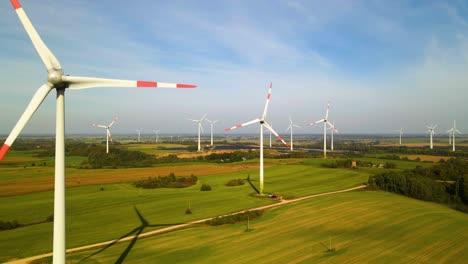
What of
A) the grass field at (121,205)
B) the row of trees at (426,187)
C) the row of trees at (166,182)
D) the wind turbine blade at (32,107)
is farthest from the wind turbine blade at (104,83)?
the row of trees at (426,187)

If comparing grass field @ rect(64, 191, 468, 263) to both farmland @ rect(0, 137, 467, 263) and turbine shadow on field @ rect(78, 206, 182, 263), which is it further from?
turbine shadow on field @ rect(78, 206, 182, 263)

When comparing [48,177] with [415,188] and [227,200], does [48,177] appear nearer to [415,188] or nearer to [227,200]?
[227,200]

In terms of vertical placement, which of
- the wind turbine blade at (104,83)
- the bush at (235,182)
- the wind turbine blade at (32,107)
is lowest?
the bush at (235,182)

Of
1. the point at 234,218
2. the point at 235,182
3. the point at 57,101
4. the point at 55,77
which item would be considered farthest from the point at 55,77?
the point at 235,182

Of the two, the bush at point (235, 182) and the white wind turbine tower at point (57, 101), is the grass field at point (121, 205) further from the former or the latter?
the white wind turbine tower at point (57, 101)

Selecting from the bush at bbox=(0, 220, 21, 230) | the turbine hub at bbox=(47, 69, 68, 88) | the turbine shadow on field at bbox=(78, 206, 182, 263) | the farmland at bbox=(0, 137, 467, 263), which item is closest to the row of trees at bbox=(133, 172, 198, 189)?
the farmland at bbox=(0, 137, 467, 263)
